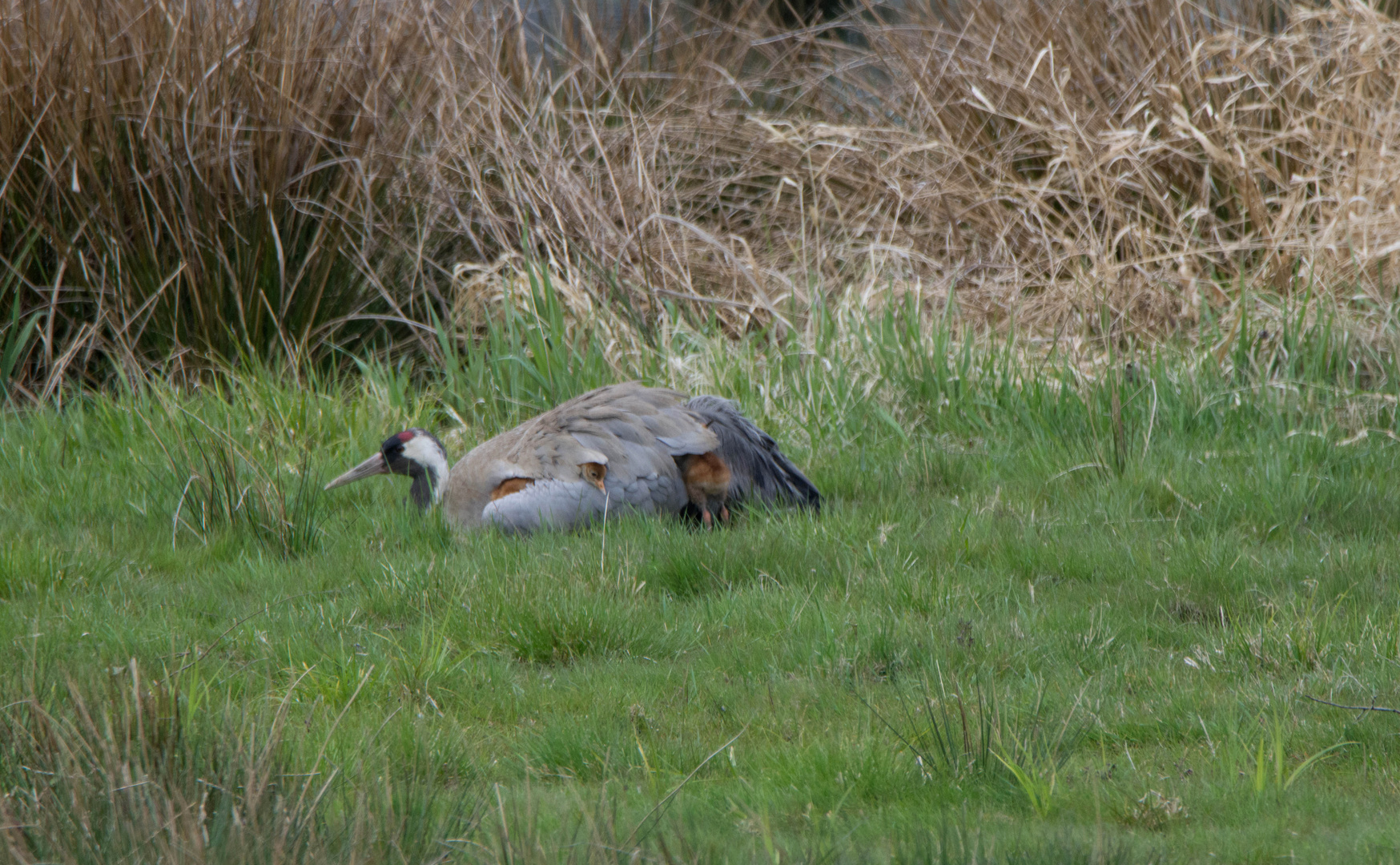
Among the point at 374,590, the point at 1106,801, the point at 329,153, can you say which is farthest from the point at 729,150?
the point at 1106,801

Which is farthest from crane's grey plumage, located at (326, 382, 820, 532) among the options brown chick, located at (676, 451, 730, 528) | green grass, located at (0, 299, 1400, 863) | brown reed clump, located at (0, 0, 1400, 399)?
brown reed clump, located at (0, 0, 1400, 399)

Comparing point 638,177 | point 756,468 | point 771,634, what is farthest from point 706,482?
point 638,177

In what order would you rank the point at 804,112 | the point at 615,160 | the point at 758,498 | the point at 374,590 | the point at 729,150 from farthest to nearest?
the point at 804,112, the point at 729,150, the point at 615,160, the point at 758,498, the point at 374,590

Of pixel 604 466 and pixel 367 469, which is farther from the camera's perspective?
pixel 367 469

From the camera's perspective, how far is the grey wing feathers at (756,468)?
4855 mm

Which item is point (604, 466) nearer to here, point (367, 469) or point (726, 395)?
point (367, 469)

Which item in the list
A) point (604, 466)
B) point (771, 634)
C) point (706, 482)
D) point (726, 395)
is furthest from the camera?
point (726, 395)

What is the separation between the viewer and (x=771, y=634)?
11.9 feet

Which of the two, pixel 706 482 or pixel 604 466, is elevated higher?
pixel 604 466

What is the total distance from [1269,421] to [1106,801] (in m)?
3.14

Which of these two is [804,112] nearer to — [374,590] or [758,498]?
[758,498]

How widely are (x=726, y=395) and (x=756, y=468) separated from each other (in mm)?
1129

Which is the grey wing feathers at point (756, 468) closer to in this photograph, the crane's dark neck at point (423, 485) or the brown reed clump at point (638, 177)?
the crane's dark neck at point (423, 485)

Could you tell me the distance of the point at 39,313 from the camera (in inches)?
257
